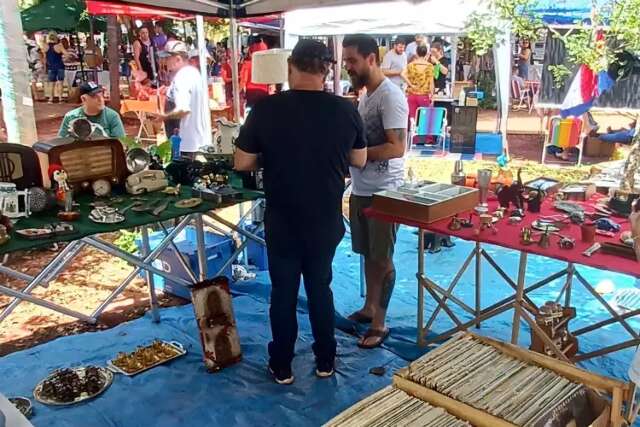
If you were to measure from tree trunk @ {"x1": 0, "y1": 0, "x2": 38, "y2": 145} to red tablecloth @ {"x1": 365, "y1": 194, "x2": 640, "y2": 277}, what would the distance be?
3.30 metres

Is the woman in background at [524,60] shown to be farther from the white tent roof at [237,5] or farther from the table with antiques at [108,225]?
the table with antiques at [108,225]

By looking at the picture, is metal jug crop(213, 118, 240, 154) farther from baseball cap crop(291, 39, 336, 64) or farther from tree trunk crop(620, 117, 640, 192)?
tree trunk crop(620, 117, 640, 192)

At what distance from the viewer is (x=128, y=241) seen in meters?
4.73

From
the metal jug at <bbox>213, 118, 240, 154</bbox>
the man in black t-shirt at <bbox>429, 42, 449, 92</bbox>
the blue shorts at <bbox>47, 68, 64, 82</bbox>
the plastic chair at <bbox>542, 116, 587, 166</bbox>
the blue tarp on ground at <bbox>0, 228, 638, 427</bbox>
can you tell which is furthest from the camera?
the blue shorts at <bbox>47, 68, 64, 82</bbox>

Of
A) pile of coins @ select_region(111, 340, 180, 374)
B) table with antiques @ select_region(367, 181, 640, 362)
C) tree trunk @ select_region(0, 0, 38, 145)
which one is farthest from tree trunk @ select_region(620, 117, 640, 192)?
tree trunk @ select_region(0, 0, 38, 145)

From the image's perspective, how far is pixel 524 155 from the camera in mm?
8156

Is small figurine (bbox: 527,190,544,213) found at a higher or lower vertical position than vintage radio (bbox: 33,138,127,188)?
lower

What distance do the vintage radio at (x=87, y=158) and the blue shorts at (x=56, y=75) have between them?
462 inches

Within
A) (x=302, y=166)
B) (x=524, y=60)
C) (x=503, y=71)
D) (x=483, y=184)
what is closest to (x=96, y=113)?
(x=302, y=166)

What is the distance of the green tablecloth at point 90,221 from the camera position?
2396 mm

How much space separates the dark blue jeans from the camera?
2.45 meters

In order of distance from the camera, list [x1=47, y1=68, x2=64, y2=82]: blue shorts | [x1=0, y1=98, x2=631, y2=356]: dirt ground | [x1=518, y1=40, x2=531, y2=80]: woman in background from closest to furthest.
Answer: [x1=0, y1=98, x2=631, y2=356]: dirt ground
[x1=518, y1=40, x2=531, y2=80]: woman in background
[x1=47, y1=68, x2=64, y2=82]: blue shorts

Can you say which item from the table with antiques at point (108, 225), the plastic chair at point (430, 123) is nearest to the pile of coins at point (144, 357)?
the table with antiques at point (108, 225)

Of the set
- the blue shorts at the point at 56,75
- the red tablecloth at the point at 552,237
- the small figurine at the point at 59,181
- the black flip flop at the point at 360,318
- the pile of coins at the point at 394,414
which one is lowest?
the black flip flop at the point at 360,318
